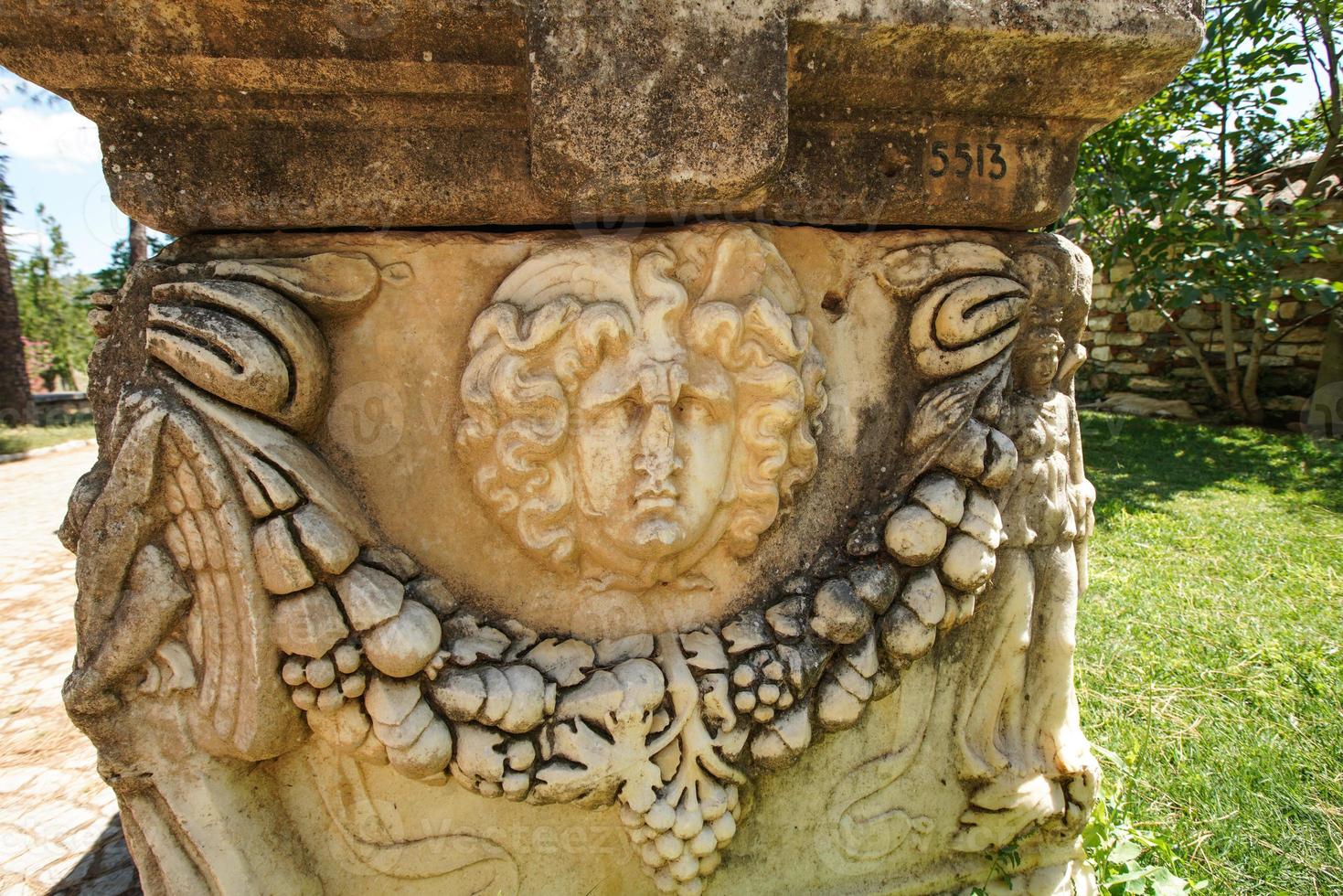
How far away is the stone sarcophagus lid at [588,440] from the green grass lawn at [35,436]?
8957 mm

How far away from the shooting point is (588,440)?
4.95ft

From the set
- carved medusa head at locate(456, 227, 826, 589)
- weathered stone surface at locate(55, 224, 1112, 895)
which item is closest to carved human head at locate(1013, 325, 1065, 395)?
weathered stone surface at locate(55, 224, 1112, 895)

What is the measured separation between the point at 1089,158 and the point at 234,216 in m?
6.17

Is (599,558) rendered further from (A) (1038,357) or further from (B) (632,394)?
(A) (1038,357)

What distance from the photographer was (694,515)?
5.07 ft

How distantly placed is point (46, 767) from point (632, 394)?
99.5 inches

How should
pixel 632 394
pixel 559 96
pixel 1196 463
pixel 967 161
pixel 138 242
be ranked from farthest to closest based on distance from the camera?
pixel 138 242, pixel 1196 463, pixel 967 161, pixel 632 394, pixel 559 96

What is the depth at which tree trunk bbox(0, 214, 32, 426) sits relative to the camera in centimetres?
850

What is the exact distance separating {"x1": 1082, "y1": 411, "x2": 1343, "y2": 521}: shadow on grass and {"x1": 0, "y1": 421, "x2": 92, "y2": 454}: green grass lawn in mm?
10095

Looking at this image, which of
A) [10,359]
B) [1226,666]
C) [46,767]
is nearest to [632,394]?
[46,767]

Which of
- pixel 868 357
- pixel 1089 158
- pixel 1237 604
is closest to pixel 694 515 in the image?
pixel 868 357

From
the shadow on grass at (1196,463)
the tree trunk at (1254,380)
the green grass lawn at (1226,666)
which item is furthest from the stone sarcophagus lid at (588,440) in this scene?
the tree trunk at (1254,380)

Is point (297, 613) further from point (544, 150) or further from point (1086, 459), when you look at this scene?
point (1086, 459)

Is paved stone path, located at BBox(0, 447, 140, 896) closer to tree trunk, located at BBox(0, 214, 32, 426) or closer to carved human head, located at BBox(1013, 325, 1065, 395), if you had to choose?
carved human head, located at BBox(1013, 325, 1065, 395)
